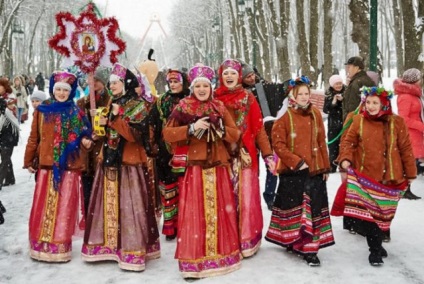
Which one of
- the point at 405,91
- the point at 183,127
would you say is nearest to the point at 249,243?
the point at 183,127

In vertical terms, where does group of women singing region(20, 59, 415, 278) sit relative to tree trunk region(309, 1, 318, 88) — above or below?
below

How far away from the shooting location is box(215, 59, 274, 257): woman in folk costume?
5426 mm

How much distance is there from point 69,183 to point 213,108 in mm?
1825

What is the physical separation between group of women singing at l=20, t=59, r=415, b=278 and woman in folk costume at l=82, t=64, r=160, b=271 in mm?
10

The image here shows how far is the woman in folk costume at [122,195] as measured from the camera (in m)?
5.16

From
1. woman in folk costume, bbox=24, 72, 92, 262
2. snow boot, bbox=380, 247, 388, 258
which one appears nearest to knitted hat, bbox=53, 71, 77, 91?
woman in folk costume, bbox=24, 72, 92, 262

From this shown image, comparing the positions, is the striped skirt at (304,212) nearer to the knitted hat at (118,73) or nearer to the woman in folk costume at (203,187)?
the woman in folk costume at (203,187)

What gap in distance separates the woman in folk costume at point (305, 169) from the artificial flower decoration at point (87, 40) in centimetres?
198

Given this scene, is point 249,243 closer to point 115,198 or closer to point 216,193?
point 216,193

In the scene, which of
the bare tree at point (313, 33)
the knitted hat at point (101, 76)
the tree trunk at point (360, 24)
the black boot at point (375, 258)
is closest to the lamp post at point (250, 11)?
the bare tree at point (313, 33)

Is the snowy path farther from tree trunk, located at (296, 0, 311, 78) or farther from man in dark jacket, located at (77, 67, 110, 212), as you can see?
tree trunk, located at (296, 0, 311, 78)

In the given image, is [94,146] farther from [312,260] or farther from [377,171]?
[377,171]

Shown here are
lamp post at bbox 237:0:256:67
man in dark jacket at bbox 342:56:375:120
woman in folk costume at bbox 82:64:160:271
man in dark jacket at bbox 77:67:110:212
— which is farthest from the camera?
lamp post at bbox 237:0:256:67

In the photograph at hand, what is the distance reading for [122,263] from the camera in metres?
5.18
